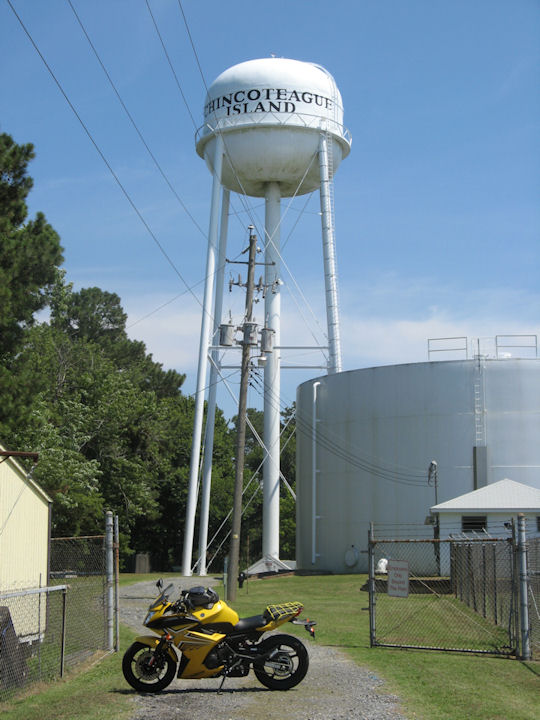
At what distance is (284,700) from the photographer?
10531 mm

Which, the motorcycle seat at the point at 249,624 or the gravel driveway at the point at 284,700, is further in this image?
the motorcycle seat at the point at 249,624

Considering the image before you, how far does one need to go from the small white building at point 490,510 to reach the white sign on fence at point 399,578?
1616 centimetres

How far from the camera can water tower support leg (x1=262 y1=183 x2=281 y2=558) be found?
41.2m

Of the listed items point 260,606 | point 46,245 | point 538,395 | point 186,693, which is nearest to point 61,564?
point 260,606

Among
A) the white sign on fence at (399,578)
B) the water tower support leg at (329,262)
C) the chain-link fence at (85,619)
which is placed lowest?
the chain-link fence at (85,619)

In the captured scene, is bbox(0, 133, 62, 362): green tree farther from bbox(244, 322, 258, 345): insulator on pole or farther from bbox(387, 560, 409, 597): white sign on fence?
bbox(387, 560, 409, 597): white sign on fence

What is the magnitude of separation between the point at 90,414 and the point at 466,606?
2737cm

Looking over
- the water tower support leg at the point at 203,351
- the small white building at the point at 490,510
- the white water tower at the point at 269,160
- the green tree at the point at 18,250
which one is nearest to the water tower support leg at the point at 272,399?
the white water tower at the point at 269,160

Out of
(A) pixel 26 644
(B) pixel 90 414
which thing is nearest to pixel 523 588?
(A) pixel 26 644

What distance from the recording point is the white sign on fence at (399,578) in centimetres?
1488

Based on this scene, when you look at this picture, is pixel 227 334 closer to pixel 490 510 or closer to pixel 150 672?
pixel 490 510

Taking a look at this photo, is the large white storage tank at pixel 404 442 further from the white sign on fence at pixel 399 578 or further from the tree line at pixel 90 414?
the white sign on fence at pixel 399 578

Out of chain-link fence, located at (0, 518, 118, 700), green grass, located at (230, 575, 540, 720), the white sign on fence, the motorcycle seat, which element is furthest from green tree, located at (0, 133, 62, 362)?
the motorcycle seat

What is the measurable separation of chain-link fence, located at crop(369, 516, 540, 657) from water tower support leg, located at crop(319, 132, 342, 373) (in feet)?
44.0
